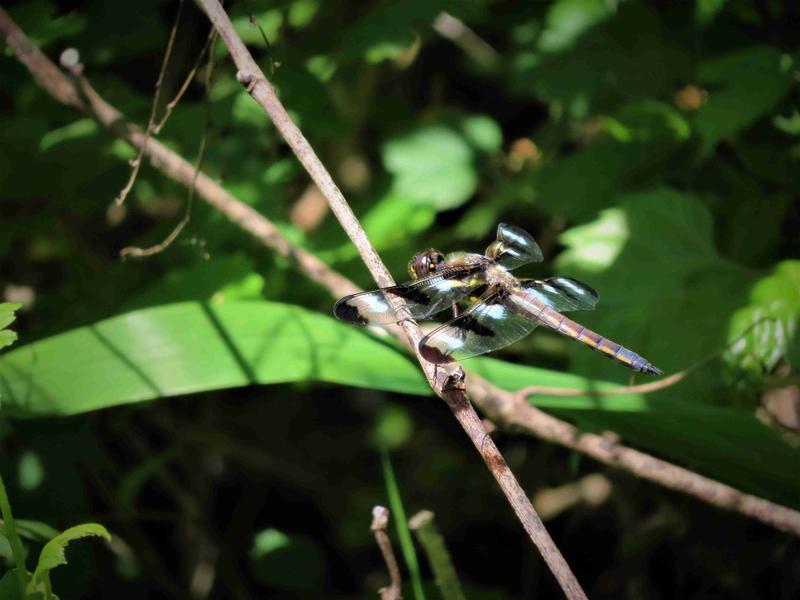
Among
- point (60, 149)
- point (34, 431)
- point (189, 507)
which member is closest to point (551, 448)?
point (189, 507)

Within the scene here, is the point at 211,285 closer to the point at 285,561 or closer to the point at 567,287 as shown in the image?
the point at 285,561

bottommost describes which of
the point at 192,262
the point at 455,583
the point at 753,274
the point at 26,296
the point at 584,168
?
the point at 455,583

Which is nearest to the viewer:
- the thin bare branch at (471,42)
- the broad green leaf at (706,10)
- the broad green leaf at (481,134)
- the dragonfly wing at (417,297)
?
the dragonfly wing at (417,297)

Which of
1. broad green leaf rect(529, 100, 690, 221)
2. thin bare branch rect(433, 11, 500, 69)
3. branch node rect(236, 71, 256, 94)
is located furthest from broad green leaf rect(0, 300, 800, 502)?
thin bare branch rect(433, 11, 500, 69)

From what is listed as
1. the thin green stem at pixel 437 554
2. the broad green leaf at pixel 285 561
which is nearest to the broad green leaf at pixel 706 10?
the thin green stem at pixel 437 554

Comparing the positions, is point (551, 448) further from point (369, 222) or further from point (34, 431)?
point (34, 431)

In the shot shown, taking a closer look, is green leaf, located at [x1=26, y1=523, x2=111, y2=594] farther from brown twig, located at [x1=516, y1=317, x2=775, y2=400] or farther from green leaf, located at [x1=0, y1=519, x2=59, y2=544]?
brown twig, located at [x1=516, y1=317, x2=775, y2=400]

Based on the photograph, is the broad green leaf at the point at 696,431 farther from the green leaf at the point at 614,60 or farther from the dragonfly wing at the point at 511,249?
the green leaf at the point at 614,60
